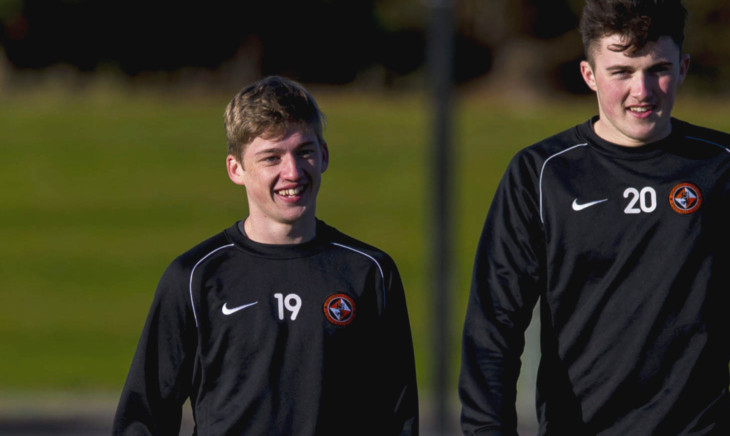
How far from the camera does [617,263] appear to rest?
3.62 meters

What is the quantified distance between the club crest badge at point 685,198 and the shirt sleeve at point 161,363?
1397mm

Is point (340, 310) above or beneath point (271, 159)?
beneath

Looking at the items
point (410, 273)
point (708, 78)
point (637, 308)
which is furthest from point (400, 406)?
point (708, 78)

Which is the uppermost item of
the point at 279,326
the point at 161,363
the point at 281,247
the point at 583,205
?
the point at 583,205

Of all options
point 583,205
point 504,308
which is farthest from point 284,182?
point 583,205

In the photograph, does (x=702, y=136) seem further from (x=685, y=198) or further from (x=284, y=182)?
(x=284, y=182)

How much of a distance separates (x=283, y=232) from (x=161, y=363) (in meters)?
0.50

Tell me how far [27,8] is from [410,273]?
1489cm

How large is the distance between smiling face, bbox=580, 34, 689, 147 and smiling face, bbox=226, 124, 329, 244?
2.73 ft

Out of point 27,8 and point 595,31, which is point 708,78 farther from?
point 595,31

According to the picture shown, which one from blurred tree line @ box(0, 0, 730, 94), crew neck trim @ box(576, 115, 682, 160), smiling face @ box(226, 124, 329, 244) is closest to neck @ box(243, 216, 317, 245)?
smiling face @ box(226, 124, 329, 244)

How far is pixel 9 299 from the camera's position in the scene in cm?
2167

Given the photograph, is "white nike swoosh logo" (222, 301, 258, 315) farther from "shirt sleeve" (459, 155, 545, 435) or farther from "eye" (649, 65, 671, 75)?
"eye" (649, 65, 671, 75)

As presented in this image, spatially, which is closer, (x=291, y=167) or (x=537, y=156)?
(x=291, y=167)
